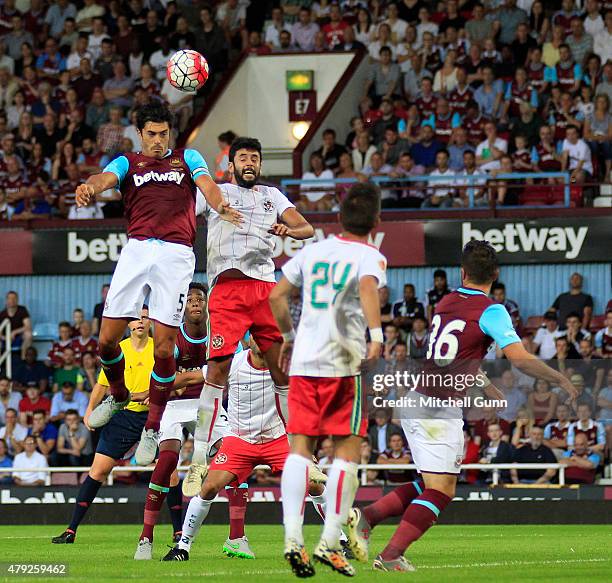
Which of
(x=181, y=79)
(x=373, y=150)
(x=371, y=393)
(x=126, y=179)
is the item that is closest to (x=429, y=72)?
(x=373, y=150)

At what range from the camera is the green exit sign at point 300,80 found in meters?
26.5

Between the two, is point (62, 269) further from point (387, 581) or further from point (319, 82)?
point (387, 581)

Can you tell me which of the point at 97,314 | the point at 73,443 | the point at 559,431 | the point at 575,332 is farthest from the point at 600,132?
the point at 73,443

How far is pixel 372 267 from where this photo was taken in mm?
8391

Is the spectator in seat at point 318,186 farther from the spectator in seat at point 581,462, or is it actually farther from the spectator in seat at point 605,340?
the spectator in seat at point 581,462

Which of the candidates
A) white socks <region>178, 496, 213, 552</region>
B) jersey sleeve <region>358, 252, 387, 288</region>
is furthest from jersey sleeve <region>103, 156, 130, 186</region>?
jersey sleeve <region>358, 252, 387, 288</region>

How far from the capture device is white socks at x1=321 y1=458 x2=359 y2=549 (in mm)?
8422

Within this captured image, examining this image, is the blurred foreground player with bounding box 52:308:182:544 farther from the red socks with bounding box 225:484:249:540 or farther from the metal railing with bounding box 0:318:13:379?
the metal railing with bounding box 0:318:13:379

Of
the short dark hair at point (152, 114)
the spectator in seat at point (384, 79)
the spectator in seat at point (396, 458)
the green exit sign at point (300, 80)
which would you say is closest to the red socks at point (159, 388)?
the short dark hair at point (152, 114)

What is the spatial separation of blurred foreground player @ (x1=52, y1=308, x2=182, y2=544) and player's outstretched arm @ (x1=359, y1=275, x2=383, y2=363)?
473 centimetres

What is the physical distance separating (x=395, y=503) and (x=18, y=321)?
15.0 m

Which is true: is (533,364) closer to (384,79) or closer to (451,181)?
(451,181)

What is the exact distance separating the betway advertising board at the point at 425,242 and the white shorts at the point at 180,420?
393 inches

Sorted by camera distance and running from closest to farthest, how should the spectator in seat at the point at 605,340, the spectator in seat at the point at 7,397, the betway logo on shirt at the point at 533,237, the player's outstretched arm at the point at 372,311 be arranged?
the player's outstretched arm at the point at 372,311
the spectator in seat at the point at 605,340
the spectator in seat at the point at 7,397
the betway logo on shirt at the point at 533,237
